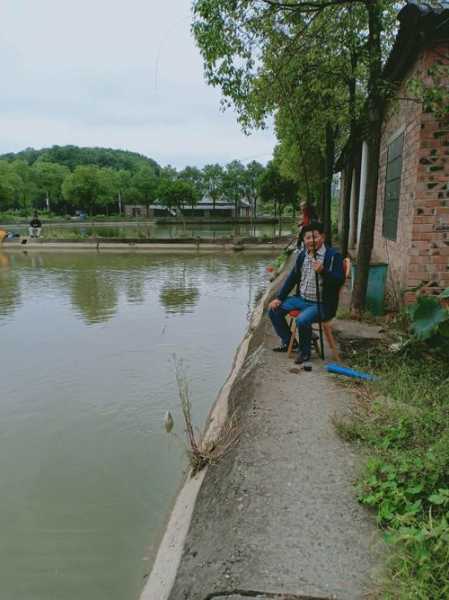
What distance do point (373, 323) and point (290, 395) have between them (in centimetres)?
286

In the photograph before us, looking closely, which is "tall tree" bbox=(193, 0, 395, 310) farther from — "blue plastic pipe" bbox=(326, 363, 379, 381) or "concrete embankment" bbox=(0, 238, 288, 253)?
"concrete embankment" bbox=(0, 238, 288, 253)

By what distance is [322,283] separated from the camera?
5.03 meters

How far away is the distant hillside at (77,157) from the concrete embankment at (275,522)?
358 ft

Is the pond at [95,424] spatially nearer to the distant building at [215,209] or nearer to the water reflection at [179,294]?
the water reflection at [179,294]

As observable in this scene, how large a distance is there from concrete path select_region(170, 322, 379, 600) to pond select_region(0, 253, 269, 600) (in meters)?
1.04

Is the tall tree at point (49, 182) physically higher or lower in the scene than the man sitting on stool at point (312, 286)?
higher

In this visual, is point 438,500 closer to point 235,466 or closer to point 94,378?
point 235,466

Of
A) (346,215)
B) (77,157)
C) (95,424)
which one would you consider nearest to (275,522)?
(95,424)

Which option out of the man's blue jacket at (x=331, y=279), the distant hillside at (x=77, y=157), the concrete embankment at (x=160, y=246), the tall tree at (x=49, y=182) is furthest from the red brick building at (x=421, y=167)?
the distant hillside at (x=77, y=157)

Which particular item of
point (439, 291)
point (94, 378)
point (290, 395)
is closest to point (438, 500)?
point (290, 395)

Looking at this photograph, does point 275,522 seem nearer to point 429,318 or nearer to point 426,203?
point 429,318

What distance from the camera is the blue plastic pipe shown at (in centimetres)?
Result: 438

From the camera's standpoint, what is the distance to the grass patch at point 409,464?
1.95m

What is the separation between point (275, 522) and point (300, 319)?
2716 millimetres
